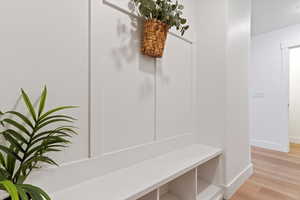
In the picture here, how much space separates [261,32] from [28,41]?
4.07 m

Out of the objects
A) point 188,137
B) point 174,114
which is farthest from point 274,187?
point 174,114

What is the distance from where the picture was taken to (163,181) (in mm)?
1070

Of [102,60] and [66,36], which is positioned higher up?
[66,36]

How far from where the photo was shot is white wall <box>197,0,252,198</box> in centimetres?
172

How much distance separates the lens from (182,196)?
57.7 inches

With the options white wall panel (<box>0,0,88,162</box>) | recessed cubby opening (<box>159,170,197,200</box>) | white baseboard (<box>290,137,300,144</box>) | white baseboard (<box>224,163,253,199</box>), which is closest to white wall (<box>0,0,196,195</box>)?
white wall panel (<box>0,0,88,162</box>)

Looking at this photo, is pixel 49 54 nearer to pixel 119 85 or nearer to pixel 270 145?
pixel 119 85

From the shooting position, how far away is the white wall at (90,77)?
0.82 meters

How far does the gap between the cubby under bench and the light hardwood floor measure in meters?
0.34

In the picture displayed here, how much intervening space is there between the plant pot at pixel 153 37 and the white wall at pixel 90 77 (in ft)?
0.30

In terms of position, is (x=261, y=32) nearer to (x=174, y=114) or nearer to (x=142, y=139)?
(x=174, y=114)

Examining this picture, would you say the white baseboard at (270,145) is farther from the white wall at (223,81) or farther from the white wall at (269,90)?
the white wall at (223,81)

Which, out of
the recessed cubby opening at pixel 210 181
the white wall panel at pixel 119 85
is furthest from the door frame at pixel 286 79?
the white wall panel at pixel 119 85

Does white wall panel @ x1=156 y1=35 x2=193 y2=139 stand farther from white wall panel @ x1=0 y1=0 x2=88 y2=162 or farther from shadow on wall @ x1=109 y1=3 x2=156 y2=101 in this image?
white wall panel @ x1=0 y1=0 x2=88 y2=162
